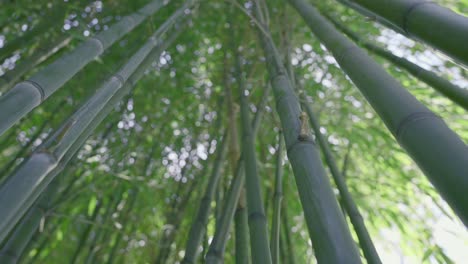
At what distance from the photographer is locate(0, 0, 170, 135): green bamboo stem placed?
1096mm

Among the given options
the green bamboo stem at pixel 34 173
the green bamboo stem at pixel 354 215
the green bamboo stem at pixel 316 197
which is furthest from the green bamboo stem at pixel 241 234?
the green bamboo stem at pixel 34 173

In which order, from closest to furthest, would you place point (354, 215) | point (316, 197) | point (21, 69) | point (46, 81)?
point (316, 197) < point (46, 81) < point (354, 215) < point (21, 69)

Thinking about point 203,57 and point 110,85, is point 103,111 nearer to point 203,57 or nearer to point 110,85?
point 110,85

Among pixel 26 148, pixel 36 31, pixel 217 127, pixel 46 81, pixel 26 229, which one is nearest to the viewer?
pixel 46 81

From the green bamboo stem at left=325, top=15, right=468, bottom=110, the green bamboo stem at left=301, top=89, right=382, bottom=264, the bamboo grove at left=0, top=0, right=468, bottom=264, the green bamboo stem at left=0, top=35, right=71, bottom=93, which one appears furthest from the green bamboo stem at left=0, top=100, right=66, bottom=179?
the green bamboo stem at left=325, top=15, right=468, bottom=110

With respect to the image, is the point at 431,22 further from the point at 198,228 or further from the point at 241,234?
the point at 198,228

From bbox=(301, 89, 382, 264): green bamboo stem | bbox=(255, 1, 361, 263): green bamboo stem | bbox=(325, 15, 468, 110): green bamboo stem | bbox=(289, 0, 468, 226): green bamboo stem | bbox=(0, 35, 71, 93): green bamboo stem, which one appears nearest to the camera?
bbox=(289, 0, 468, 226): green bamboo stem

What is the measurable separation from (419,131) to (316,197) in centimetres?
24

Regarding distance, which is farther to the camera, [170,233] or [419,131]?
[170,233]

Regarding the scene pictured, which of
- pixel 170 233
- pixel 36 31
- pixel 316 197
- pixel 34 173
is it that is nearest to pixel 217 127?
pixel 170 233

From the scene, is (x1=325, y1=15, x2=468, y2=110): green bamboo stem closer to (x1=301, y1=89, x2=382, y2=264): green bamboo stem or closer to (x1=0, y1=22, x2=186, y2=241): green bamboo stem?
(x1=301, y1=89, x2=382, y2=264): green bamboo stem

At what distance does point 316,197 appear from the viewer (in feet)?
2.83

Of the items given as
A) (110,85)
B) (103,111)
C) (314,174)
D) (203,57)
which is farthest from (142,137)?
(314,174)

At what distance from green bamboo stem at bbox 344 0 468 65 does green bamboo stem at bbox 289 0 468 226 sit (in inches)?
4.3
